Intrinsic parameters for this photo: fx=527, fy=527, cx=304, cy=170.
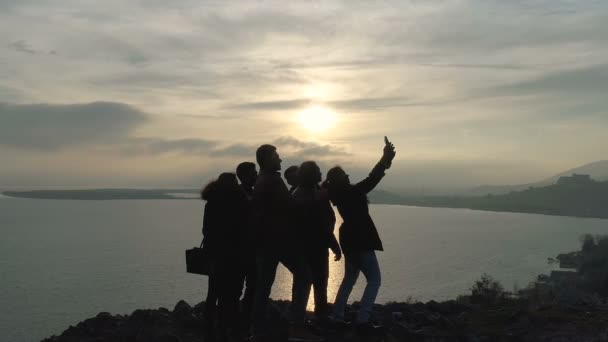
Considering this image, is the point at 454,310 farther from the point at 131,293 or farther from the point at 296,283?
the point at 131,293

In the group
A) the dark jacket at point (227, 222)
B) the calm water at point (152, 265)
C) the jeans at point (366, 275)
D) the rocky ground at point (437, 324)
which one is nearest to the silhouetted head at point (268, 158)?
the dark jacket at point (227, 222)

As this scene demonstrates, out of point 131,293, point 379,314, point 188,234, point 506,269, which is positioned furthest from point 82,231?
point 379,314

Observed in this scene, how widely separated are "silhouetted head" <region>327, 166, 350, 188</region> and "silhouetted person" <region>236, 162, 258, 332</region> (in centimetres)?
90

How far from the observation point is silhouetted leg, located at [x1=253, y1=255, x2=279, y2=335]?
19.5 feet

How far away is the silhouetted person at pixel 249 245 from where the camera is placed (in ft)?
19.2

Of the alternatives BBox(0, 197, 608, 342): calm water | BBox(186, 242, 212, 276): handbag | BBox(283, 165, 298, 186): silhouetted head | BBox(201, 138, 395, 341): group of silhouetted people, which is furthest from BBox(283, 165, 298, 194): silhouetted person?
BBox(0, 197, 608, 342): calm water

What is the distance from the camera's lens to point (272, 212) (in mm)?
5926

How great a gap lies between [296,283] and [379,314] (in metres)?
2.35

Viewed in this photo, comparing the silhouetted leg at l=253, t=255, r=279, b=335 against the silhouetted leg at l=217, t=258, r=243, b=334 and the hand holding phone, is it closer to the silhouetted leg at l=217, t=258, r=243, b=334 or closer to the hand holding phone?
the silhouetted leg at l=217, t=258, r=243, b=334

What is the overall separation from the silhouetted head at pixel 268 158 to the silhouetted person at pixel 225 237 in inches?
14.0

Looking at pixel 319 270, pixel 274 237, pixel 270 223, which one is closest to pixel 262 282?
pixel 274 237

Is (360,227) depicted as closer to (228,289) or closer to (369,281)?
(369,281)

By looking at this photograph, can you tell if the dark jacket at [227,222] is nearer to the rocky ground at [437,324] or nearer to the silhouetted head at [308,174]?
the silhouetted head at [308,174]

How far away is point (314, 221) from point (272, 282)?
0.92 m
